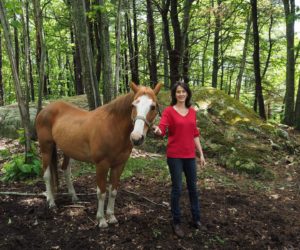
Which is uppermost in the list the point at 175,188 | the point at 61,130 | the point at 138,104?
the point at 138,104

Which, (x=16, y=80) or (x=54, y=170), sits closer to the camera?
(x=54, y=170)

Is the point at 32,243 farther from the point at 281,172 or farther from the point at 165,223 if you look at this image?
the point at 281,172

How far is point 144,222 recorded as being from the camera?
15.5ft

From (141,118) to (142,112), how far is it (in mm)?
76

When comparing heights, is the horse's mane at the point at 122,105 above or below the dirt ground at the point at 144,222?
above

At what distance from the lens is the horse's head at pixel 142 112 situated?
351cm

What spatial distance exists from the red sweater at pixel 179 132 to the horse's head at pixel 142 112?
39 centimetres

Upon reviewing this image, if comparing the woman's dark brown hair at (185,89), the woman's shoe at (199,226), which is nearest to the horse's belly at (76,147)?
the woman's dark brown hair at (185,89)

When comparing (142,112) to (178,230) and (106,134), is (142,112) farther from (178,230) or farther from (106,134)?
(178,230)

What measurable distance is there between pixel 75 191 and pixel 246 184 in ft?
12.2

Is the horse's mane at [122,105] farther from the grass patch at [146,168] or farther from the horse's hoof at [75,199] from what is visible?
the grass patch at [146,168]

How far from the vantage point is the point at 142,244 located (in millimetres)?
4121

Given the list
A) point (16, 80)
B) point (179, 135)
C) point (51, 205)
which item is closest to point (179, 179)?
→ point (179, 135)

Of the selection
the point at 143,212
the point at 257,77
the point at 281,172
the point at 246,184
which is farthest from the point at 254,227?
the point at 257,77
